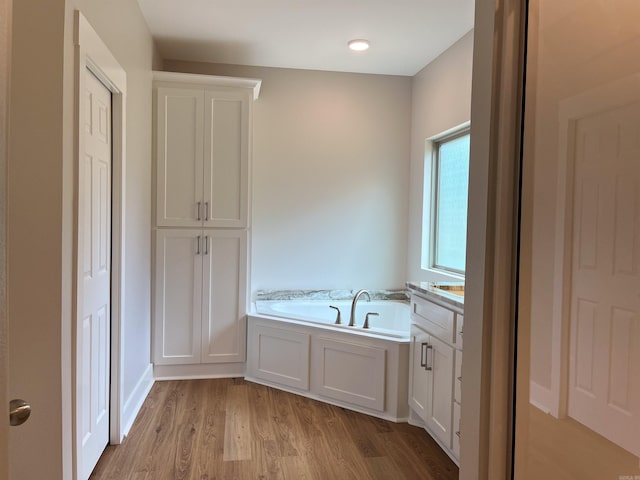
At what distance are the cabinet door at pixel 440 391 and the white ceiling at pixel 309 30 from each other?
6.59 feet

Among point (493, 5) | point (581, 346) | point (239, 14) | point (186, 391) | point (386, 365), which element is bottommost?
point (186, 391)

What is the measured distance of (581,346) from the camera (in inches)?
43.0

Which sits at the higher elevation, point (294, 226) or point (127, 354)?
point (294, 226)

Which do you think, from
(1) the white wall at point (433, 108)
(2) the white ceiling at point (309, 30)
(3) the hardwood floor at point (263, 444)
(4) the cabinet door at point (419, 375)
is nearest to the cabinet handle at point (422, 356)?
(4) the cabinet door at point (419, 375)

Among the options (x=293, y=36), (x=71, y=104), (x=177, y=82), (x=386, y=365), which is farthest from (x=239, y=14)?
(x=386, y=365)

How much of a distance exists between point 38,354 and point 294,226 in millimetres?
2646

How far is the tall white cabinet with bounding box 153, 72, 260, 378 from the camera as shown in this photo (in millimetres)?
3410

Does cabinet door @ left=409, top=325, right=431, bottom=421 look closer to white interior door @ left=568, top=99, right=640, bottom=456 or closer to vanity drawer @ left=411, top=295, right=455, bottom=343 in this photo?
vanity drawer @ left=411, top=295, right=455, bottom=343

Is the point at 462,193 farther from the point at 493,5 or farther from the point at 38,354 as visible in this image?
the point at 38,354

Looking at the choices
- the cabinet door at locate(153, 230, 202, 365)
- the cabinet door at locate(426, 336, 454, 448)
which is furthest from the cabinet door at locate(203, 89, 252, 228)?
the cabinet door at locate(426, 336, 454, 448)

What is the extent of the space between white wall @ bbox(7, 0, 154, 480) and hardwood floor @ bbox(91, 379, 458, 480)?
670mm

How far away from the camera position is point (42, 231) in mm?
1579

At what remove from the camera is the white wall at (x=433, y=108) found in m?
3.22

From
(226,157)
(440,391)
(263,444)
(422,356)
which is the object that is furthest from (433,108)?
(263,444)
